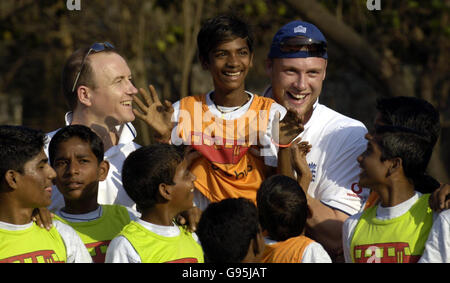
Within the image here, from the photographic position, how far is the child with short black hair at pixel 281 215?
3.92 m

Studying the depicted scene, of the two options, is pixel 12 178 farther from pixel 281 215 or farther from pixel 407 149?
pixel 407 149

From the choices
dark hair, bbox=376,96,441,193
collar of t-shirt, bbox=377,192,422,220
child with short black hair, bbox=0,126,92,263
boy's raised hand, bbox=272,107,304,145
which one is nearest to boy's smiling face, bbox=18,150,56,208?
child with short black hair, bbox=0,126,92,263

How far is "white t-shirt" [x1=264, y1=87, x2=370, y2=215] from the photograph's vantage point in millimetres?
4715

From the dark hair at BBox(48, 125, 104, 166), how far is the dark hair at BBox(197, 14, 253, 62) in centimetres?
95

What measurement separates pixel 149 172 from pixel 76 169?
50 cm

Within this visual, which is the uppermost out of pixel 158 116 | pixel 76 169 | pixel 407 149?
pixel 158 116

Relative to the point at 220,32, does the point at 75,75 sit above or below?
below

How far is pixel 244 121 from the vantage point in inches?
183

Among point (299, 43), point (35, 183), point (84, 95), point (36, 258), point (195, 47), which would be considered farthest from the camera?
point (195, 47)

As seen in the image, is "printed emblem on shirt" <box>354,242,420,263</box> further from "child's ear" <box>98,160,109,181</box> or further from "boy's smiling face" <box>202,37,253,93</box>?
"child's ear" <box>98,160,109,181</box>

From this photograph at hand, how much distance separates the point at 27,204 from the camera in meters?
3.88

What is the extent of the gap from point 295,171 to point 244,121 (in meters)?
0.45

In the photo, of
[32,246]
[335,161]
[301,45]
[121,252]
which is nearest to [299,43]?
[301,45]

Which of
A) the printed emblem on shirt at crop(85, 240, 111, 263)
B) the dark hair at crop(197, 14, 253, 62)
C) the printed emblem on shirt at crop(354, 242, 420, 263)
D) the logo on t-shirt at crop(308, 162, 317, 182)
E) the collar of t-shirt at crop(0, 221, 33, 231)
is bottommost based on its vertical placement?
the printed emblem on shirt at crop(85, 240, 111, 263)
